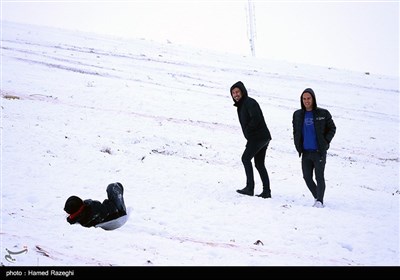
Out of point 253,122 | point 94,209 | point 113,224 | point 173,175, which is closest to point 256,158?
point 253,122

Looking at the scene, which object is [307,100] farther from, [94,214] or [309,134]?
[94,214]

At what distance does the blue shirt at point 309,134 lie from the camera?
7.13m

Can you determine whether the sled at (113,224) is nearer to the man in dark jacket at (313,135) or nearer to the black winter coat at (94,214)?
the black winter coat at (94,214)

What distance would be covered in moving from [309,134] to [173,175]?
3.18 metres

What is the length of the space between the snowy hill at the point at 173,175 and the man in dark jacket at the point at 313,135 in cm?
61

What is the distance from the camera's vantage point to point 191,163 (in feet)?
32.3

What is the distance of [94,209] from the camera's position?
5.80 m

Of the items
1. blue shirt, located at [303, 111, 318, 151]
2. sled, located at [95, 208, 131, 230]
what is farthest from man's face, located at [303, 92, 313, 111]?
sled, located at [95, 208, 131, 230]

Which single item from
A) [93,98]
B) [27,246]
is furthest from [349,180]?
[93,98]

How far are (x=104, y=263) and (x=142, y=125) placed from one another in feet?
26.9

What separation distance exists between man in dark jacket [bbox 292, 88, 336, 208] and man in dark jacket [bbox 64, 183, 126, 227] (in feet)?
11.3

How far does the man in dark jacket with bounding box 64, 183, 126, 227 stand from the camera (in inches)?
221

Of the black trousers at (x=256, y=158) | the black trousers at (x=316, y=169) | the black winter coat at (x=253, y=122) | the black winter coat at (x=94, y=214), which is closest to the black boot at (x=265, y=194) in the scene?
the black trousers at (x=256, y=158)
